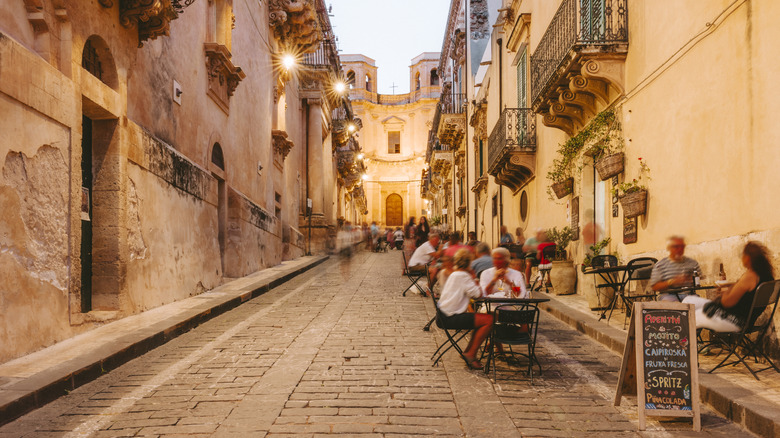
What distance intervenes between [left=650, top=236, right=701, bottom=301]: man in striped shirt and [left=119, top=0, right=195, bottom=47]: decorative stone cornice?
7.75 m

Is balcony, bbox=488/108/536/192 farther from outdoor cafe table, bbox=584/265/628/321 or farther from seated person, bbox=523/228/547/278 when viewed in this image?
outdoor cafe table, bbox=584/265/628/321

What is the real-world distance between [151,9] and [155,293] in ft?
14.3

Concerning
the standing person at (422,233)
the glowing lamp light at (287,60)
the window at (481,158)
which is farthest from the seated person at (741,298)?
the window at (481,158)

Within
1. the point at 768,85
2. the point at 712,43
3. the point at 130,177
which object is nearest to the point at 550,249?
the point at 712,43

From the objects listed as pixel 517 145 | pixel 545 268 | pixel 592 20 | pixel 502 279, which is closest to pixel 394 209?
pixel 517 145

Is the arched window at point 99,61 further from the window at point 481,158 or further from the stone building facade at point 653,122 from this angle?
the window at point 481,158

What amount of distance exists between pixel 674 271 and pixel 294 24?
63.2 ft

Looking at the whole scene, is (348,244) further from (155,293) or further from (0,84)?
(0,84)

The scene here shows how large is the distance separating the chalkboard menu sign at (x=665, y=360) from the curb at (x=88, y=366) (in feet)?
15.3

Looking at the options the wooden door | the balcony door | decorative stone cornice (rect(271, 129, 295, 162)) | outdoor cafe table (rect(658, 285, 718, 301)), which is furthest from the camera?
the wooden door

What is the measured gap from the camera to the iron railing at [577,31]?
10.2 m

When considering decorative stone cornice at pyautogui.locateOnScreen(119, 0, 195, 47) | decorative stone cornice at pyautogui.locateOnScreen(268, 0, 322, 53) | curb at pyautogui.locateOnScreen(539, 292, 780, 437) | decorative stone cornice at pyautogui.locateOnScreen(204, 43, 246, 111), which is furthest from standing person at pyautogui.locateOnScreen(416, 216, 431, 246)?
curb at pyautogui.locateOnScreen(539, 292, 780, 437)

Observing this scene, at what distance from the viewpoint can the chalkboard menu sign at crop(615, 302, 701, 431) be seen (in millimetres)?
4516

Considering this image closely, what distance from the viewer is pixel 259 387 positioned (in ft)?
17.9
